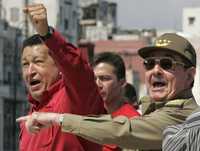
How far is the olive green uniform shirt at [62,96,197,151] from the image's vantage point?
12.9 ft

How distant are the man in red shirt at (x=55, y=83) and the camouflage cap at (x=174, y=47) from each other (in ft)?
1.38

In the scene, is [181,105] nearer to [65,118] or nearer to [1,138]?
[65,118]

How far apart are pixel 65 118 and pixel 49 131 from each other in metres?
0.89

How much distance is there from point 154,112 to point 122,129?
0.25 m

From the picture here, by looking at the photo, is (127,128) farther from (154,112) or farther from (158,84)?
(158,84)

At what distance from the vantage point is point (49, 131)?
4852mm

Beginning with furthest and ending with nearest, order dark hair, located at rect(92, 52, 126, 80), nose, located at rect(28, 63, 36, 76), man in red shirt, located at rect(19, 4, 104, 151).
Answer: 1. dark hair, located at rect(92, 52, 126, 80)
2. nose, located at rect(28, 63, 36, 76)
3. man in red shirt, located at rect(19, 4, 104, 151)

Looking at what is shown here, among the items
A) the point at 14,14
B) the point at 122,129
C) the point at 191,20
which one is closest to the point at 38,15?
the point at 122,129

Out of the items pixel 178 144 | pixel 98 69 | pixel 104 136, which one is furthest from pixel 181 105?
pixel 98 69

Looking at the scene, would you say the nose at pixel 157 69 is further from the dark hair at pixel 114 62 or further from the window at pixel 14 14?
the window at pixel 14 14

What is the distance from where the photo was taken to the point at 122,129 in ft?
13.0

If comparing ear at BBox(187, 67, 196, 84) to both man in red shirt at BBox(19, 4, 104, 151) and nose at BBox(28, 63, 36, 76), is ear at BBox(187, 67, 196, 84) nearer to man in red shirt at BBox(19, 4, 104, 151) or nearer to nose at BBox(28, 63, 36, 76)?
man in red shirt at BBox(19, 4, 104, 151)

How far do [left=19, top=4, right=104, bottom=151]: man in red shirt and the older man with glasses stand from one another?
368 millimetres

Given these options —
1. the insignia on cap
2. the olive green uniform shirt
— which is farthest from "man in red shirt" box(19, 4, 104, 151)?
the olive green uniform shirt
